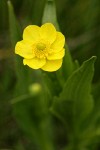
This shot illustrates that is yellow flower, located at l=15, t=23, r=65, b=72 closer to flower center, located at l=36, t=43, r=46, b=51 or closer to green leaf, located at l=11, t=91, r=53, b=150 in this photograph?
flower center, located at l=36, t=43, r=46, b=51

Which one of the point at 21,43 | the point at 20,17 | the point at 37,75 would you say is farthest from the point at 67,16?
the point at 21,43

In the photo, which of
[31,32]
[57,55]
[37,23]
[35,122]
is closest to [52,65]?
[57,55]

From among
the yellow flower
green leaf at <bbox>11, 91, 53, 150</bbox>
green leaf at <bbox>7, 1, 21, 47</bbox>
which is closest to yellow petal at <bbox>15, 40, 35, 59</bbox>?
the yellow flower

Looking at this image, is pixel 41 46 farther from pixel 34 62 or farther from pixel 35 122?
pixel 35 122

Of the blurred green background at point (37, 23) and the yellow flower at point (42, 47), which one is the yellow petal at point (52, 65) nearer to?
the yellow flower at point (42, 47)

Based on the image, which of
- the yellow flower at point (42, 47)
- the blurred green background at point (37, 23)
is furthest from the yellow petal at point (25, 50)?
the blurred green background at point (37, 23)

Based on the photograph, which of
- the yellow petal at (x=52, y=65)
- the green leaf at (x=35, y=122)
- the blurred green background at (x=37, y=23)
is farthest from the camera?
the blurred green background at (x=37, y=23)

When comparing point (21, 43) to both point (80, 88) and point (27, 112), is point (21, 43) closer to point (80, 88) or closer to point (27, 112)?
point (80, 88)
